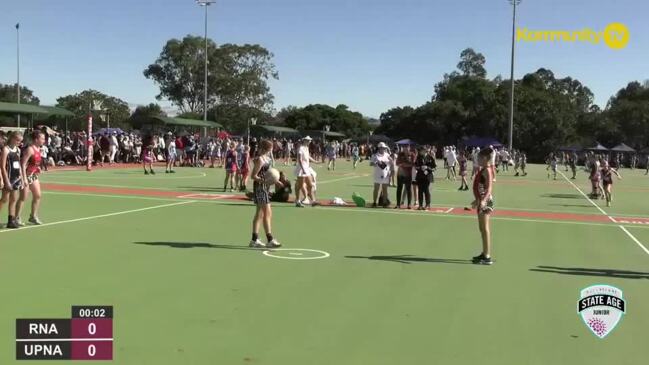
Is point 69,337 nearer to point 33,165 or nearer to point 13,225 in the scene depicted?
point 13,225

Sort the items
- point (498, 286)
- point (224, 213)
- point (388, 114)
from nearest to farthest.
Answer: point (498, 286), point (224, 213), point (388, 114)

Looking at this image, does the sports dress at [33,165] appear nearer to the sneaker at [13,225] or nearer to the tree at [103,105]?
the sneaker at [13,225]

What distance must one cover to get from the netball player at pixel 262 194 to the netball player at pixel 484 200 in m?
3.21

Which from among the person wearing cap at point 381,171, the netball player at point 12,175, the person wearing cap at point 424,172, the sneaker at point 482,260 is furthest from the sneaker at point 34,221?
the person wearing cap at point 424,172

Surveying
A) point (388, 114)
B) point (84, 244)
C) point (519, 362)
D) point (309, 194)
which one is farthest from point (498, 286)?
point (388, 114)

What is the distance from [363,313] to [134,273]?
3.27 meters

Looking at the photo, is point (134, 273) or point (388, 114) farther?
point (388, 114)

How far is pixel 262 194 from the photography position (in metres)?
9.90

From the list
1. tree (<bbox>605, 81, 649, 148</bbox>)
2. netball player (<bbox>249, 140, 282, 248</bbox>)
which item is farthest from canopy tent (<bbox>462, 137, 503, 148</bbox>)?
netball player (<bbox>249, 140, 282, 248</bbox>)

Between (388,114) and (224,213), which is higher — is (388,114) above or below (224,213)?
above

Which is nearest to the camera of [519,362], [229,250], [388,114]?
[519,362]

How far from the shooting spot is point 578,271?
9039 millimetres

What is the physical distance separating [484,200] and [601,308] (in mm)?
2876

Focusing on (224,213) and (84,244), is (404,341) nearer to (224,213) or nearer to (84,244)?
(84,244)
